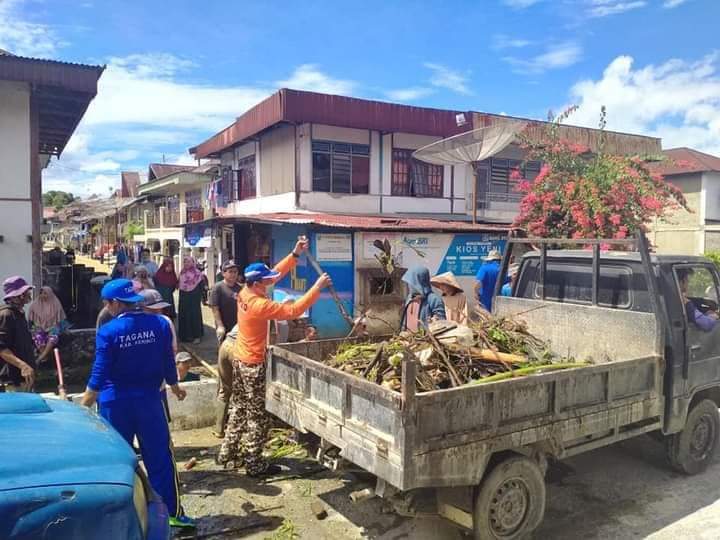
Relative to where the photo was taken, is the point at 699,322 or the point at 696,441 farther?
the point at 696,441

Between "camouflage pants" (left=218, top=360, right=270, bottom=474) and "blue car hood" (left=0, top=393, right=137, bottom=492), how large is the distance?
6.39 feet

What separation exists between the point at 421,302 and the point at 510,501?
2184 mm

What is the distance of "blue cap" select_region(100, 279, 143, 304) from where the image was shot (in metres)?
3.91

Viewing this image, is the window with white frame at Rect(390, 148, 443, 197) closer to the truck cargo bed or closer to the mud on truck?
the mud on truck

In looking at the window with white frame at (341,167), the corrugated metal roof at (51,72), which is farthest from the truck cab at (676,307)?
the window with white frame at (341,167)

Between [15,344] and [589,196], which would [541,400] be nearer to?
[15,344]

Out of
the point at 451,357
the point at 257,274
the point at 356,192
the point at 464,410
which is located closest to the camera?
the point at 464,410

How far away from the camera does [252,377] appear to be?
4949mm

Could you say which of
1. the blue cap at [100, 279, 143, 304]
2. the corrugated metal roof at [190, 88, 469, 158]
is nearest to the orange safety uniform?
the blue cap at [100, 279, 143, 304]

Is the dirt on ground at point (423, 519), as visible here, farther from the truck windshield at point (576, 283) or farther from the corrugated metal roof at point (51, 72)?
the corrugated metal roof at point (51, 72)

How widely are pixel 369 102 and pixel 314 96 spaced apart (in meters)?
1.66

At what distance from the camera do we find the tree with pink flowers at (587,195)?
37.6ft

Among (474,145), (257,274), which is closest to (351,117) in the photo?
(474,145)

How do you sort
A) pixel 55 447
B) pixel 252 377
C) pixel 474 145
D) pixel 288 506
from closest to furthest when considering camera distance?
pixel 55 447, pixel 288 506, pixel 252 377, pixel 474 145
